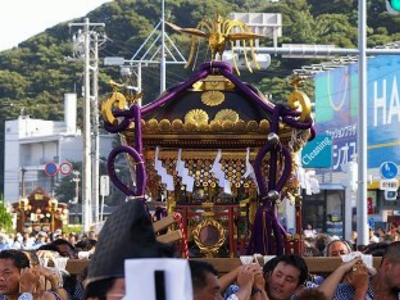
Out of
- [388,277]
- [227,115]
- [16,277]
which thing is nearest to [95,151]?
[227,115]

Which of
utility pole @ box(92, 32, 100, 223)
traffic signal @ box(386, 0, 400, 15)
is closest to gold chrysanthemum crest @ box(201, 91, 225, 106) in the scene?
traffic signal @ box(386, 0, 400, 15)

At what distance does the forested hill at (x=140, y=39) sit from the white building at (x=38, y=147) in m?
1.58

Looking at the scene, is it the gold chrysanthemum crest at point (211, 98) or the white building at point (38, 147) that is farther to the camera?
the white building at point (38, 147)

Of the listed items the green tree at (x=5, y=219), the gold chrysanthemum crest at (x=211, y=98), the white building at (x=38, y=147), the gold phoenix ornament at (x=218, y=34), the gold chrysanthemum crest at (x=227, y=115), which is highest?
the gold phoenix ornament at (x=218, y=34)

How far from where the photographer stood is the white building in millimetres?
105000

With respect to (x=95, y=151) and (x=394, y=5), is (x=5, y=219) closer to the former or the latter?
(x=95, y=151)

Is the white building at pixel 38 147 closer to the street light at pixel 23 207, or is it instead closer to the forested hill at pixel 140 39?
the forested hill at pixel 140 39

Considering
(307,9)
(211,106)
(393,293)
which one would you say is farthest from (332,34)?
(393,293)

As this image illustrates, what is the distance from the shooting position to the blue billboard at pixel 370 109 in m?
43.7

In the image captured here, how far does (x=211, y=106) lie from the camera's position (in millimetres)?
12531

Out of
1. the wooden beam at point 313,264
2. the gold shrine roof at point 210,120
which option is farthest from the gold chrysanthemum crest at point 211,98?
the wooden beam at point 313,264

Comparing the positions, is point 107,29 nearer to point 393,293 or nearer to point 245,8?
point 245,8

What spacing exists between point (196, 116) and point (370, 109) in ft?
110

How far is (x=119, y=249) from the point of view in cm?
391
